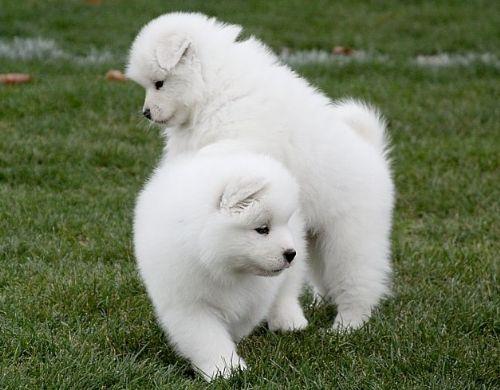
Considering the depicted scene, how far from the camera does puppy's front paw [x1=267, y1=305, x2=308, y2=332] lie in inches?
197

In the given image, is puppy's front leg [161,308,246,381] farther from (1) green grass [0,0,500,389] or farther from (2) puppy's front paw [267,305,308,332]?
(2) puppy's front paw [267,305,308,332]

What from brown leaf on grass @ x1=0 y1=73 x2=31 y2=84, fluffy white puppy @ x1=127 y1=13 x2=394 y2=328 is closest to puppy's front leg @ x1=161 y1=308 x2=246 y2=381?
fluffy white puppy @ x1=127 y1=13 x2=394 y2=328

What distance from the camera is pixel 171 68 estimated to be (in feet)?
17.0

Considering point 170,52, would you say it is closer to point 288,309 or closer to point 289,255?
point 288,309

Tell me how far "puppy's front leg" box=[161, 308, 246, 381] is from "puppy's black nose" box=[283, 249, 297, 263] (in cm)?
43

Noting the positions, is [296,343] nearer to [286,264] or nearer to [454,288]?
[286,264]

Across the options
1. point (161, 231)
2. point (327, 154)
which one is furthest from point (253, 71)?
point (161, 231)

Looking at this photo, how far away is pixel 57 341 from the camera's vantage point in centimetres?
437

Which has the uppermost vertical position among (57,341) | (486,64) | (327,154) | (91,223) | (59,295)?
(327,154)

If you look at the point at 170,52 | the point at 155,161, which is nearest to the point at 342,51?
the point at 155,161

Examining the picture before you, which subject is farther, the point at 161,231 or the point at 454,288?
the point at 454,288

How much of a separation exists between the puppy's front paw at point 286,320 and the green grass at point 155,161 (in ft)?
0.35

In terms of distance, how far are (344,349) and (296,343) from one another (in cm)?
24

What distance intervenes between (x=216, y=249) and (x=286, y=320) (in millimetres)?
1093
